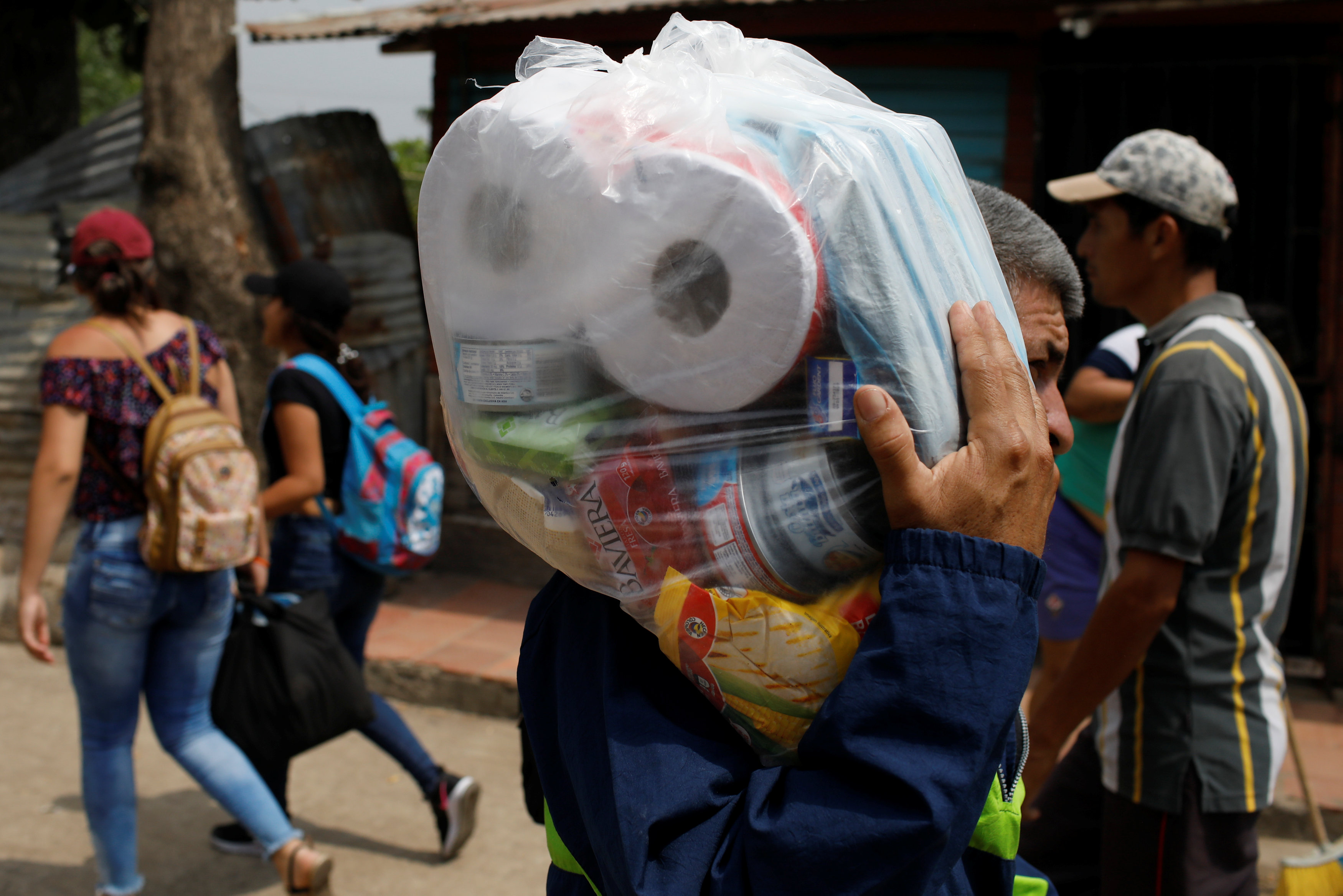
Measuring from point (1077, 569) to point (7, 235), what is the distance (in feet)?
21.4

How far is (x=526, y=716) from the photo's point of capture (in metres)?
1.18

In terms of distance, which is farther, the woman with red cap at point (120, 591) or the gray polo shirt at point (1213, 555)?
the woman with red cap at point (120, 591)

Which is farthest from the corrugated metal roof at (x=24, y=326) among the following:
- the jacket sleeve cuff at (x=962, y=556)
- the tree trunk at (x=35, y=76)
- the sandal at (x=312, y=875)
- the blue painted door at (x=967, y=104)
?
the jacket sleeve cuff at (x=962, y=556)

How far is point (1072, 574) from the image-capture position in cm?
348

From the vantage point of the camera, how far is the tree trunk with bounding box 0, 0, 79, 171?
24.7ft

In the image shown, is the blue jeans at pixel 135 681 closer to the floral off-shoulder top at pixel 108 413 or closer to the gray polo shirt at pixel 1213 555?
the floral off-shoulder top at pixel 108 413

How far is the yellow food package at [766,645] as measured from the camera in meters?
0.92

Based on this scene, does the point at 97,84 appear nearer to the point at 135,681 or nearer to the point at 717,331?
the point at 135,681

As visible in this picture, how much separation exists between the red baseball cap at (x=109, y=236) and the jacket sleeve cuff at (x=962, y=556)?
2685 mm

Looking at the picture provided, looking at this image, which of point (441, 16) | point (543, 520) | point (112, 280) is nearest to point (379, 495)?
point (112, 280)

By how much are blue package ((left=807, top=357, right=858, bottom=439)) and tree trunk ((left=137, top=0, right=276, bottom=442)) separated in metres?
5.51

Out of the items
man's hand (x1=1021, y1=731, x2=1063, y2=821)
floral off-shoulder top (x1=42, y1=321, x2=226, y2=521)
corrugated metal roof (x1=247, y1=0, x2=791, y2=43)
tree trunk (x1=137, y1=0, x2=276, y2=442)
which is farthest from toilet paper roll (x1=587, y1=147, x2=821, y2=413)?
tree trunk (x1=137, y1=0, x2=276, y2=442)

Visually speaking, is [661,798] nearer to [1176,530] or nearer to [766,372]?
[766,372]

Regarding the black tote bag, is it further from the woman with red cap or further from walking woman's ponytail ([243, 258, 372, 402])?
walking woman's ponytail ([243, 258, 372, 402])
